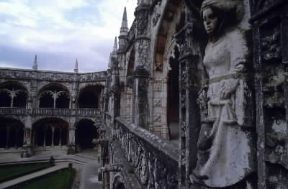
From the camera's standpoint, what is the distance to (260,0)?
5.85 ft

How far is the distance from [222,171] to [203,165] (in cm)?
26

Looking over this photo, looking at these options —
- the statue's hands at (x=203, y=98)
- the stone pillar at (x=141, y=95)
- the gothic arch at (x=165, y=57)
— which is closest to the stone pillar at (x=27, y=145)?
the gothic arch at (x=165, y=57)

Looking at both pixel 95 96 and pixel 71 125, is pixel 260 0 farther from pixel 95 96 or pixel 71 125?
pixel 95 96

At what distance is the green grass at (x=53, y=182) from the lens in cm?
1836

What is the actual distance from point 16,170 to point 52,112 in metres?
11.0

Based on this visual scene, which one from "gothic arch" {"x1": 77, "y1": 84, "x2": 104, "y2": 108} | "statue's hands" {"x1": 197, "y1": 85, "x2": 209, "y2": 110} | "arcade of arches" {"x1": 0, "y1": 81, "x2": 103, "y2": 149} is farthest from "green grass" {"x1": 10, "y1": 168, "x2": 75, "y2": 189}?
"statue's hands" {"x1": 197, "y1": 85, "x2": 209, "y2": 110}

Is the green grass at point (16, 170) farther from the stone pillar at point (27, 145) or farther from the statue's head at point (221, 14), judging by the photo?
the statue's head at point (221, 14)

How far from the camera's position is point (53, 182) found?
1966cm

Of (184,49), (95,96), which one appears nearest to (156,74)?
(184,49)

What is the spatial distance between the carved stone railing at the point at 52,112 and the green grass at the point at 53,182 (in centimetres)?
1173

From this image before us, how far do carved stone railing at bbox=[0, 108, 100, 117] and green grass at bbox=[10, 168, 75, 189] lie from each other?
11.7 m

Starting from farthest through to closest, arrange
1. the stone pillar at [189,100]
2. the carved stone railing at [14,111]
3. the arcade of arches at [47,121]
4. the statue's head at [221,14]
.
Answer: the arcade of arches at [47,121] → the carved stone railing at [14,111] → the stone pillar at [189,100] → the statue's head at [221,14]

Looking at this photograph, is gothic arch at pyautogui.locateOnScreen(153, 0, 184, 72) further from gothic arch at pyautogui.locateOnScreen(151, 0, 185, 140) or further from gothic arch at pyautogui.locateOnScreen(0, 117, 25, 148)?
gothic arch at pyautogui.locateOnScreen(0, 117, 25, 148)

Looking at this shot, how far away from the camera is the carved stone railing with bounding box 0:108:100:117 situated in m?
31.5
